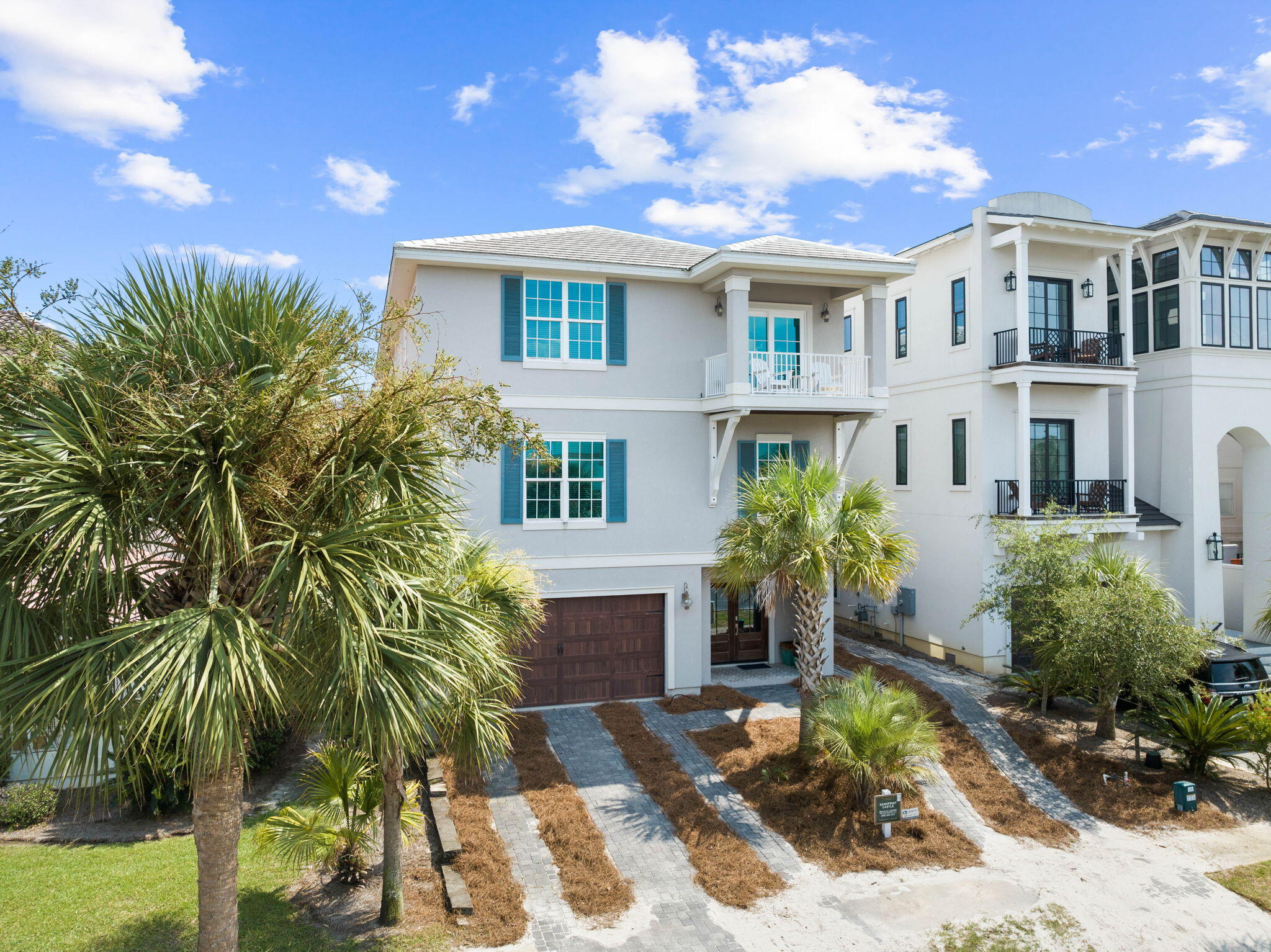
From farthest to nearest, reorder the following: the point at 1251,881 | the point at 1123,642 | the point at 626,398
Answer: the point at 626,398
the point at 1123,642
the point at 1251,881

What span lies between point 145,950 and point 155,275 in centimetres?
661

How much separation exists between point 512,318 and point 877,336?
7677mm

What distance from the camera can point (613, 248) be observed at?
16844mm

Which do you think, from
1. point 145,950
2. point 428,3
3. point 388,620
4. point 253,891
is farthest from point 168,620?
point 428,3

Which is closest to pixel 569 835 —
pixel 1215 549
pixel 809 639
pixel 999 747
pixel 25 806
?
pixel 809 639

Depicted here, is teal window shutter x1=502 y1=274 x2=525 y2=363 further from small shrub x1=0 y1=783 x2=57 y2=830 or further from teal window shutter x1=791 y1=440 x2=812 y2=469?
small shrub x1=0 y1=783 x2=57 y2=830

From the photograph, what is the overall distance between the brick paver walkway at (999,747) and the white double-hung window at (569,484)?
7880mm

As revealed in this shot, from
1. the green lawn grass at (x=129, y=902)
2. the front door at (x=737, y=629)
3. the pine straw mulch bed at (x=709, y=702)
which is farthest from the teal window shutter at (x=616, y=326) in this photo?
the green lawn grass at (x=129, y=902)

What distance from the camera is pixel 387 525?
612 centimetres

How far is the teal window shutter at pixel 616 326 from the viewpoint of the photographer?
16.0 metres

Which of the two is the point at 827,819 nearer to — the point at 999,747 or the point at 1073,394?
the point at 999,747

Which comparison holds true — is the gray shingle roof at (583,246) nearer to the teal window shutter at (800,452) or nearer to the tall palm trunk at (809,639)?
the teal window shutter at (800,452)

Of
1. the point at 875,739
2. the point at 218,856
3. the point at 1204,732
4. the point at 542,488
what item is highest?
the point at 542,488

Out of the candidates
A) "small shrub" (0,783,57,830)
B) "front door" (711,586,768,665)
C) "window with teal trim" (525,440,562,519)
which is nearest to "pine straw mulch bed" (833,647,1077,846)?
"front door" (711,586,768,665)
